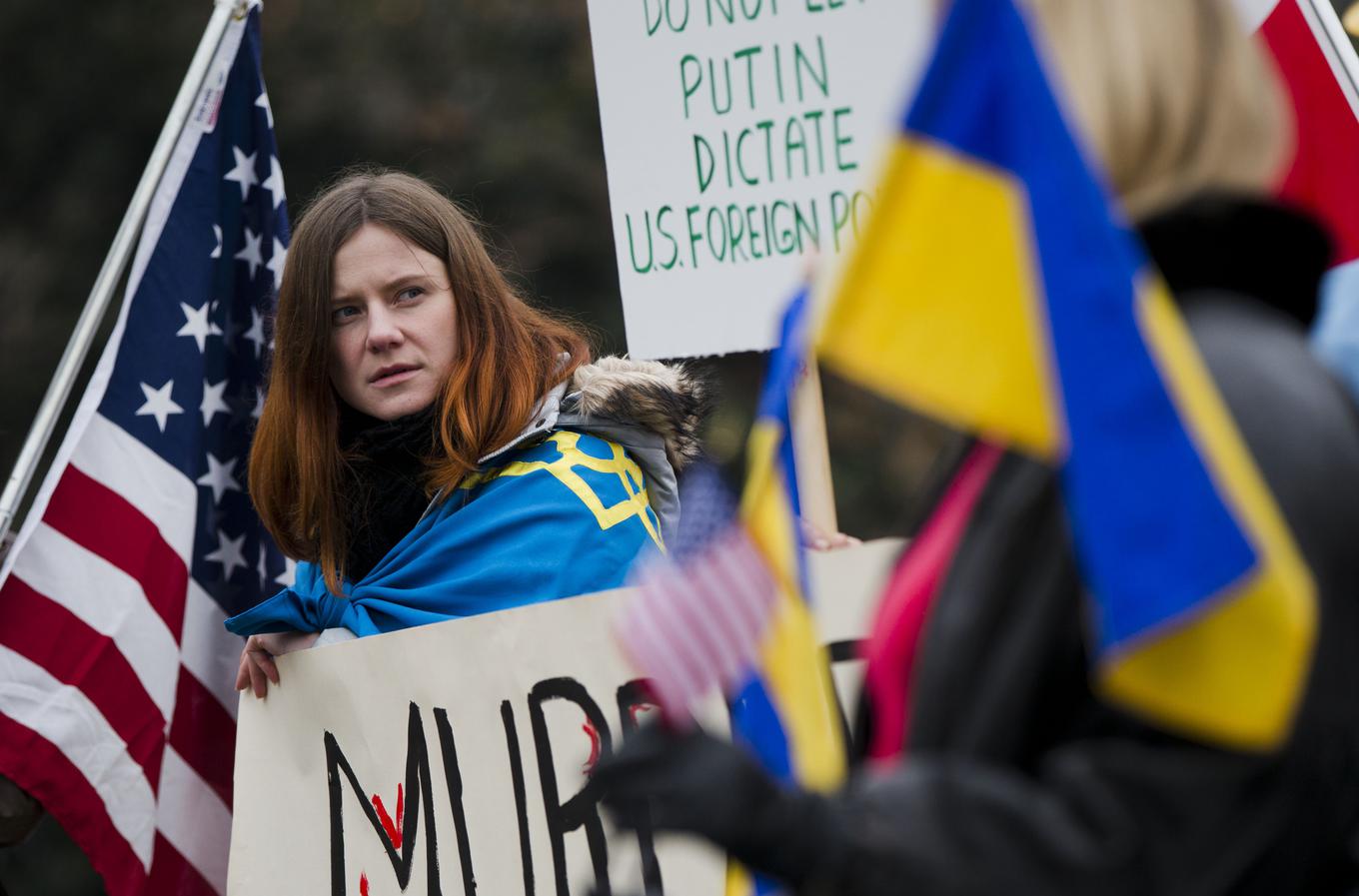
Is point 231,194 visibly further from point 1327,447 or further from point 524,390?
point 1327,447

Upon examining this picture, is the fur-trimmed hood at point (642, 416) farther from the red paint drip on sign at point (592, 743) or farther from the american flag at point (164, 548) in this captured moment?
the american flag at point (164, 548)

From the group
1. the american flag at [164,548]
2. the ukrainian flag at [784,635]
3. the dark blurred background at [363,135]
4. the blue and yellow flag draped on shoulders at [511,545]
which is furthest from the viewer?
the dark blurred background at [363,135]

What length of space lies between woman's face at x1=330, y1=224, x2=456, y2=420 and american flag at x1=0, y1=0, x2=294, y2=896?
67 centimetres

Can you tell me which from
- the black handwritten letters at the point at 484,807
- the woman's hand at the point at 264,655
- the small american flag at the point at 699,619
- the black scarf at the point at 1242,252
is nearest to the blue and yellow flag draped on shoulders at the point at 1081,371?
the black scarf at the point at 1242,252

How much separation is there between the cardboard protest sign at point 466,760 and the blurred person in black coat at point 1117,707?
1262 millimetres

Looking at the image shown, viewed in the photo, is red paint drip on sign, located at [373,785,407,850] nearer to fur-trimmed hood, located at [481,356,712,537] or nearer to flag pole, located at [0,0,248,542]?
fur-trimmed hood, located at [481,356,712,537]

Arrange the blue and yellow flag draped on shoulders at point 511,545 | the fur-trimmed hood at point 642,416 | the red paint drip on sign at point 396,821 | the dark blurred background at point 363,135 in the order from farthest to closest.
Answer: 1. the dark blurred background at point 363,135
2. the fur-trimmed hood at point 642,416
3. the blue and yellow flag draped on shoulders at point 511,545
4. the red paint drip on sign at point 396,821

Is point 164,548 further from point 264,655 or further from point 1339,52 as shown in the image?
point 1339,52

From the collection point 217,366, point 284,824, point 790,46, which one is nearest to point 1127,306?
point 790,46

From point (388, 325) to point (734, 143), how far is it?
0.72 metres

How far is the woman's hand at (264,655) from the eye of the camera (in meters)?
3.06

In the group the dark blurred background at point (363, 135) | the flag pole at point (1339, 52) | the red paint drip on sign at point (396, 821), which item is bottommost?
the red paint drip on sign at point (396, 821)

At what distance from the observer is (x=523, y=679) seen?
2695 mm

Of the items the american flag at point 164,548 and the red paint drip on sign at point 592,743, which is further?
the american flag at point 164,548
